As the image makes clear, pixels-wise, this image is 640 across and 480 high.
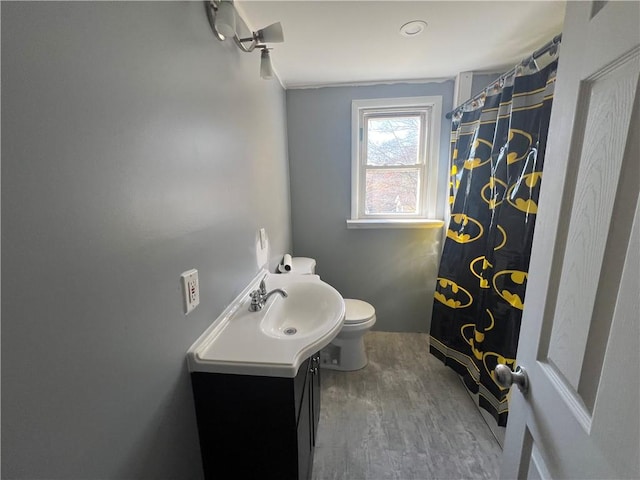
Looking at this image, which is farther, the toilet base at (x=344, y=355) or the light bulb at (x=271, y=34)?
the toilet base at (x=344, y=355)

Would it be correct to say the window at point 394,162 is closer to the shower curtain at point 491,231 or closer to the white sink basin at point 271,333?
the shower curtain at point 491,231

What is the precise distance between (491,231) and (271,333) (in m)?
1.30

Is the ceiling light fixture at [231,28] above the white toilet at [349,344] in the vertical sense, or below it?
above

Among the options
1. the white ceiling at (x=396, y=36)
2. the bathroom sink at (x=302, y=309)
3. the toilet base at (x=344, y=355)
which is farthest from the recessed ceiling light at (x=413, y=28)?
the toilet base at (x=344, y=355)

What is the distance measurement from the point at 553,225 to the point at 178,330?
1.04m

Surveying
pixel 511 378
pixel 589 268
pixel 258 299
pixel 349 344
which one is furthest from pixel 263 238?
pixel 589 268

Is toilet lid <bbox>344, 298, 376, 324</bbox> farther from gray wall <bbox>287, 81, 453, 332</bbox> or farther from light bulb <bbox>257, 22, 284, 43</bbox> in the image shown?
light bulb <bbox>257, 22, 284, 43</bbox>

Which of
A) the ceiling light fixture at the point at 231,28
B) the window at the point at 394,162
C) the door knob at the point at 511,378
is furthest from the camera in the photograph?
the window at the point at 394,162

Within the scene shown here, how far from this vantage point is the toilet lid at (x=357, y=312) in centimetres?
191

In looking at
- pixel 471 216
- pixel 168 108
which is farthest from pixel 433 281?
pixel 168 108

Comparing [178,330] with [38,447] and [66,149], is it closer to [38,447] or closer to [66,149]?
[38,447]

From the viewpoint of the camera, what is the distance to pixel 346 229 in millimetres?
2381

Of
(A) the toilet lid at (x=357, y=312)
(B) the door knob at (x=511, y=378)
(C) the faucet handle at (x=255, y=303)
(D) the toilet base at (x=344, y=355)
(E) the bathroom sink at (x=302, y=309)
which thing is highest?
(B) the door knob at (x=511, y=378)

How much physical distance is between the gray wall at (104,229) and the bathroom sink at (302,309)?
353 millimetres
